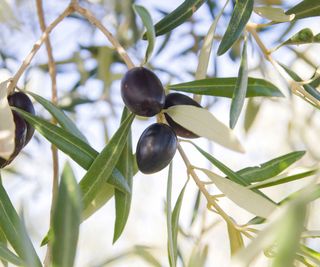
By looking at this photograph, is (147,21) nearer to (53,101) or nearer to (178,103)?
(178,103)

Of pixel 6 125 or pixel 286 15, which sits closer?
pixel 6 125

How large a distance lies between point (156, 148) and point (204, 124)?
75mm

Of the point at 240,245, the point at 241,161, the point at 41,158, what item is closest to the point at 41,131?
the point at 240,245

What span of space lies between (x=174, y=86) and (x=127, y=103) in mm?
107

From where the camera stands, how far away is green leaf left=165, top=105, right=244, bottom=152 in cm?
67

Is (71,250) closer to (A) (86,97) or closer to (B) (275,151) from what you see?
(A) (86,97)

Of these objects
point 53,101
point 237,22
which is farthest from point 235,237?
point 53,101

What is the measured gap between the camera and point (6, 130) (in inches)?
28.2

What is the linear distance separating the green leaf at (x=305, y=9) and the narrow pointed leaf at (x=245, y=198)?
0.30 meters

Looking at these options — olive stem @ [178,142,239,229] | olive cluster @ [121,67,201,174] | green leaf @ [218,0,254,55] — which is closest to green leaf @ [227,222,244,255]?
olive stem @ [178,142,239,229]

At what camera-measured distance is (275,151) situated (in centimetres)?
368

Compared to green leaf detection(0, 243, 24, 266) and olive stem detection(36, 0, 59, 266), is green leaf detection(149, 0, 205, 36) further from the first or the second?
green leaf detection(0, 243, 24, 266)

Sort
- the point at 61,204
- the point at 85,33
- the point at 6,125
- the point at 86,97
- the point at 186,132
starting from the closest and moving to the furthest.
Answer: the point at 61,204, the point at 6,125, the point at 186,132, the point at 86,97, the point at 85,33

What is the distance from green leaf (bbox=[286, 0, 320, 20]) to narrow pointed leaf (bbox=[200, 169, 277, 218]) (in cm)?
30
